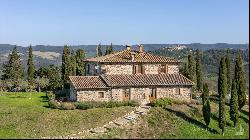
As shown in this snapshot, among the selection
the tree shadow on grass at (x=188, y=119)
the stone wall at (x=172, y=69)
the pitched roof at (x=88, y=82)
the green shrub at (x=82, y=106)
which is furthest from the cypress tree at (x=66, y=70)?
the tree shadow on grass at (x=188, y=119)

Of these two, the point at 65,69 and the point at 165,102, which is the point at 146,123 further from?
the point at 65,69

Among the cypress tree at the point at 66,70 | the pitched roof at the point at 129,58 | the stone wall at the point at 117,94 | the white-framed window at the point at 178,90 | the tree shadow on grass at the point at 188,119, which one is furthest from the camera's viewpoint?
A: the cypress tree at the point at 66,70

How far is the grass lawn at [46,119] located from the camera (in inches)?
1587

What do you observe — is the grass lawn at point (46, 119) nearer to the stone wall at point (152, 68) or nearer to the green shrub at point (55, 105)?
the green shrub at point (55, 105)

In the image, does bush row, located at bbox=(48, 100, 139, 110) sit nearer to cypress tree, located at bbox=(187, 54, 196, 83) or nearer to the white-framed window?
the white-framed window

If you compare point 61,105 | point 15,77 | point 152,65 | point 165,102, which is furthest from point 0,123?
point 15,77

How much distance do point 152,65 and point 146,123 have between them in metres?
15.0

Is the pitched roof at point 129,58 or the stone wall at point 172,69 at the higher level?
the pitched roof at point 129,58

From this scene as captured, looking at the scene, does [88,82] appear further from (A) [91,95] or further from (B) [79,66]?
(B) [79,66]

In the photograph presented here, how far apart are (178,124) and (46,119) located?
13107 millimetres

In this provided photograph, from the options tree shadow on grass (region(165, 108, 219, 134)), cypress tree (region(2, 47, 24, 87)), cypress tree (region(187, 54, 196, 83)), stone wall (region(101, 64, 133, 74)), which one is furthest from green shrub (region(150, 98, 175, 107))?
cypress tree (region(2, 47, 24, 87))

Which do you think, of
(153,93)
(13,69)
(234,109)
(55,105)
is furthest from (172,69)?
(13,69)

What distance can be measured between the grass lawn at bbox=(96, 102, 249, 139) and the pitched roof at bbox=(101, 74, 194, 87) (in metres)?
5.13

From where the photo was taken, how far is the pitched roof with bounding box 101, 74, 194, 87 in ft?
170
